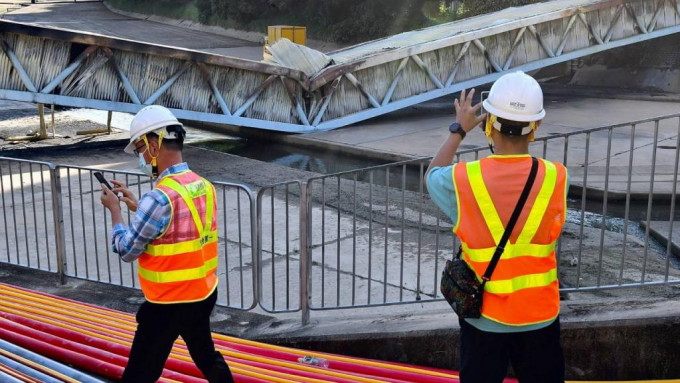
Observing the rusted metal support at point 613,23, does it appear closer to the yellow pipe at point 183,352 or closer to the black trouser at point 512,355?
the yellow pipe at point 183,352

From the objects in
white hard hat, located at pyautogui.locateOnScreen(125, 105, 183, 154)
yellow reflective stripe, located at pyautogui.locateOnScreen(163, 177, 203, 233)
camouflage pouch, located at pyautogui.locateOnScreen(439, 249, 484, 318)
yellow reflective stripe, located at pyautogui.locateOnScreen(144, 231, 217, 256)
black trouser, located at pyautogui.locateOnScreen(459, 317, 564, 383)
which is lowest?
black trouser, located at pyautogui.locateOnScreen(459, 317, 564, 383)

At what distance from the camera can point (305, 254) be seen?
5.43 metres

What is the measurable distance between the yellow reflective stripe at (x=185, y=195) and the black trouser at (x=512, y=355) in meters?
1.44

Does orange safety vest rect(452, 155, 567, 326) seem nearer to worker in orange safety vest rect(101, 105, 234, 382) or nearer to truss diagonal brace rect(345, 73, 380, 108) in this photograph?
worker in orange safety vest rect(101, 105, 234, 382)

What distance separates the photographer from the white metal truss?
11.8m

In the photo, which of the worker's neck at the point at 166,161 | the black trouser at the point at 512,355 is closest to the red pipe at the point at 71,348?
the worker's neck at the point at 166,161

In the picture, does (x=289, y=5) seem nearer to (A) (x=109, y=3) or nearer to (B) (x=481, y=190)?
(A) (x=109, y=3)

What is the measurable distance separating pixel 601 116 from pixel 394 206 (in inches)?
324

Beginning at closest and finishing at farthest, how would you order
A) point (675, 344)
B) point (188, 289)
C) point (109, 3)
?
point (188, 289)
point (675, 344)
point (109, 3)

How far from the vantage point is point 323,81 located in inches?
521

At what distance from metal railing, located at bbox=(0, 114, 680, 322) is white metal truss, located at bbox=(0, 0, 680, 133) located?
1.62 m

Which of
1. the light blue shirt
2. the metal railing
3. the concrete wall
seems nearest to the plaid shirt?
the light blue shirt

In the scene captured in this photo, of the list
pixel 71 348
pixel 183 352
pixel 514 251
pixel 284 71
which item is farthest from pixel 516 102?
pixel 284 71

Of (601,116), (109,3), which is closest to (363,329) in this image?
(601,116)
